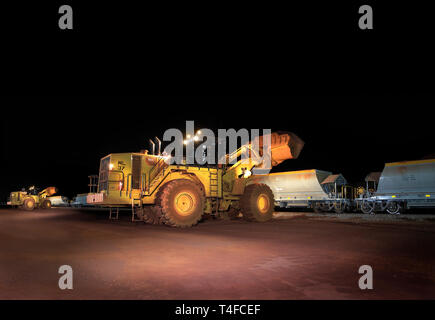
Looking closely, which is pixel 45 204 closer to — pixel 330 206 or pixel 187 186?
pixel 330 206

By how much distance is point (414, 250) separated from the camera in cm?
716

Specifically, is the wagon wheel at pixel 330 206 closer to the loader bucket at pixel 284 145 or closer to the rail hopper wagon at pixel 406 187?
the rail hopper wagon at pixel 406 187

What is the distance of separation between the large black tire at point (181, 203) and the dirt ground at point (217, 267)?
2.74 meters

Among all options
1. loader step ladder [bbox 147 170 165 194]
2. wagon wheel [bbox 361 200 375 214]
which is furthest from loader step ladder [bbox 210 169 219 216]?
wagon wheel [bbox 361 200 375 214]

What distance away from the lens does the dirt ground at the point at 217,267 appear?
408 cm

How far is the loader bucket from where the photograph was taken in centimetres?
1436

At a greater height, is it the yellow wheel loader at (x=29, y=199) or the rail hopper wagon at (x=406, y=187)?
the rail hopper wagon at (x=406, y=187)

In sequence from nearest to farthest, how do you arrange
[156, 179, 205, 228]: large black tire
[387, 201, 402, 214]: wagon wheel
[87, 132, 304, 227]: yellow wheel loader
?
[156, 179, 205, 228]: large black tire → [87, 132, 304, 227]: yellow wheel loader → [387, 201, 402, 214]: wagon wheel

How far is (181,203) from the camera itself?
1222 centimetres

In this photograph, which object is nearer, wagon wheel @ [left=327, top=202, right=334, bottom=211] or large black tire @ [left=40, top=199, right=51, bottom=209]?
wagon wheel @ [left=327, top=202, right=334, bottom=211]

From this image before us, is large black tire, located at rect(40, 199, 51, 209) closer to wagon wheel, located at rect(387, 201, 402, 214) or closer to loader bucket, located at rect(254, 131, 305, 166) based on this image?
loader bucket, located at rect(254, 131, 305, 166)

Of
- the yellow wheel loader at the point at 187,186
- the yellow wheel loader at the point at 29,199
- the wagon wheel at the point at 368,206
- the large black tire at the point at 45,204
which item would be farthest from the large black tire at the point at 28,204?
the wagon wheel at the point at 368,206

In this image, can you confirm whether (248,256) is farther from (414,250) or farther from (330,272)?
(414,250)

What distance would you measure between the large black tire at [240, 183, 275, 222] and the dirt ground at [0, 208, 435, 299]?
5.18 meters
